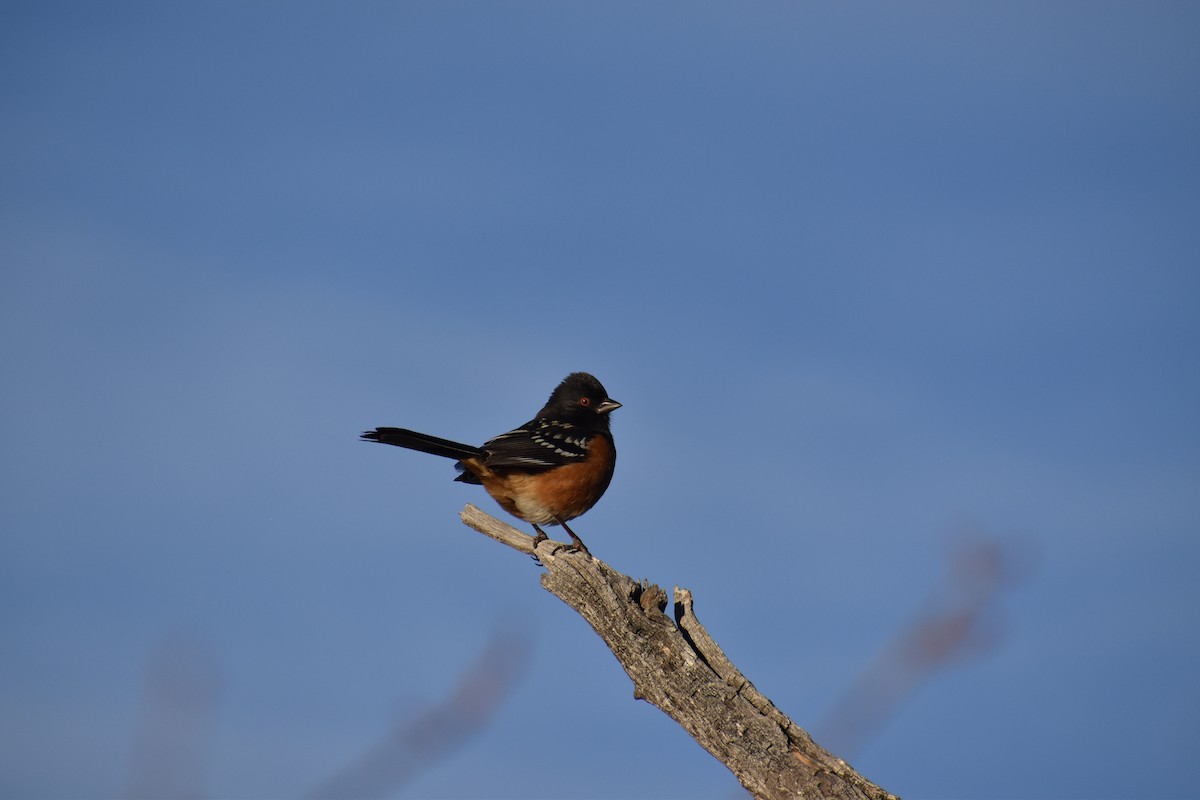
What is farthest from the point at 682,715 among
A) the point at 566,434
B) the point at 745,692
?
the point at 566,434

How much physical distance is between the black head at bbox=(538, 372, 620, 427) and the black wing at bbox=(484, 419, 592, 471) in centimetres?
44

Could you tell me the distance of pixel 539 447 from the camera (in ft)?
28.1

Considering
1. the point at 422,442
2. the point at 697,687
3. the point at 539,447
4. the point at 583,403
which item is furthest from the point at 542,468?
the point at 697,687

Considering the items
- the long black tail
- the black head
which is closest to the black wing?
the long black tail

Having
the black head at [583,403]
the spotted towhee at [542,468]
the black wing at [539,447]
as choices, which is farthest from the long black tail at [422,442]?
the black head at [583,403]

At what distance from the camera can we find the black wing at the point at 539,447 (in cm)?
827

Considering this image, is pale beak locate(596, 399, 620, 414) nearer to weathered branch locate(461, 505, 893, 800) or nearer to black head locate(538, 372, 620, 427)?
black head locate(538, 372, 620, 427)

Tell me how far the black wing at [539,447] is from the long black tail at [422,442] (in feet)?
0.73

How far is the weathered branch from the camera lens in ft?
16.9

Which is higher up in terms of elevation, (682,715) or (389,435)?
(389,435)

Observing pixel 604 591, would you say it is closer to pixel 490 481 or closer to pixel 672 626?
pixel 672 626

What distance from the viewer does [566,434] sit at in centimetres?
897

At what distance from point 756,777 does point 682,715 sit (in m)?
0.48

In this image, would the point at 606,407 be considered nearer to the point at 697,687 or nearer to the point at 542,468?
the point at 542,468
